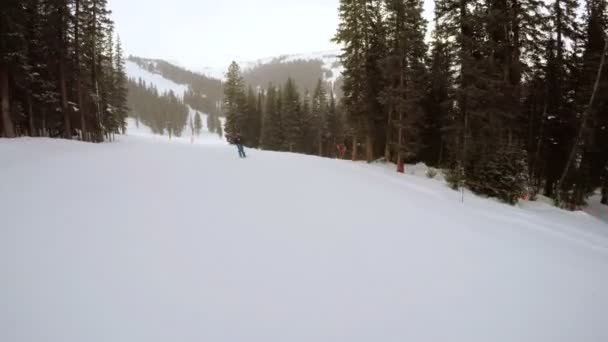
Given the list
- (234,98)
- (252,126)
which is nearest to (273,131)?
(234,98)

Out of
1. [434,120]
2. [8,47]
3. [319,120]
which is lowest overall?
[434,120]

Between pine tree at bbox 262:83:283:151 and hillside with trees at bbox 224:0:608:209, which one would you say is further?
pine tree at bbox 262:83:283:151

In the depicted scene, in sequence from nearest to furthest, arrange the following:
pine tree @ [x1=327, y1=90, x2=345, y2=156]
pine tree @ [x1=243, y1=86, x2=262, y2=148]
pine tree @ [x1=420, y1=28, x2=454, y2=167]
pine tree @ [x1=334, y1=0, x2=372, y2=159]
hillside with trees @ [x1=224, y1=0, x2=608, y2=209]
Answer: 1. hillside with trees @ [x1=224, y1=0, x2=608, y2=209]
2. pine tree @ [x1=334, y1=0, x2=372, y2=159]
3. pine tree @ [x1=420, y1=28, x2=454, y2=167]
4. pine tree @ [x1=327, y1=90, x2=345, y2=156]
5. pine tree @ [x1=243, y1=86, x2=262, y2=148]

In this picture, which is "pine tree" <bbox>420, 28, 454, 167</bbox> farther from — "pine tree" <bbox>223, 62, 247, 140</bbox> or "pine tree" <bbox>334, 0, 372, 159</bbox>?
"pine tree" <bbox>223, 62, 247, 140</bbox>

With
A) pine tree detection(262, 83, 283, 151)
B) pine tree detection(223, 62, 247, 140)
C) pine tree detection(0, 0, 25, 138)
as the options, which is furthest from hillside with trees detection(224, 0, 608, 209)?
pine tree detection(262, 83, 283, 151)

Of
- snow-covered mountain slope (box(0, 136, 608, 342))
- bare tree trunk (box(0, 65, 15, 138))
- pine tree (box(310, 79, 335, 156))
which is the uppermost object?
pine tree (box(310, 79, 335, 156))

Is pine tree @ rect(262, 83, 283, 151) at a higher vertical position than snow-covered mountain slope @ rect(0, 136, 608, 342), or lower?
higher

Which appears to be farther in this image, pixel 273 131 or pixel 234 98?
pixel 273 131

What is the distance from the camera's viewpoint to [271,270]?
16.2 ft

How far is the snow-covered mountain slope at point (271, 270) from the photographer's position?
3756mm

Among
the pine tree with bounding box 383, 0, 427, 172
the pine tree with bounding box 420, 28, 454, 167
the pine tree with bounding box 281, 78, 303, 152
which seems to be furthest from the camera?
the pine tree with bounding box 281, 78, 303, 152

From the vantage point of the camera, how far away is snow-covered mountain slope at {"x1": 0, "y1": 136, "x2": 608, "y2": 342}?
3.76 m

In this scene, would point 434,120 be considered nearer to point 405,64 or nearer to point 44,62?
point 405,64

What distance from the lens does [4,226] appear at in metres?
5.77
